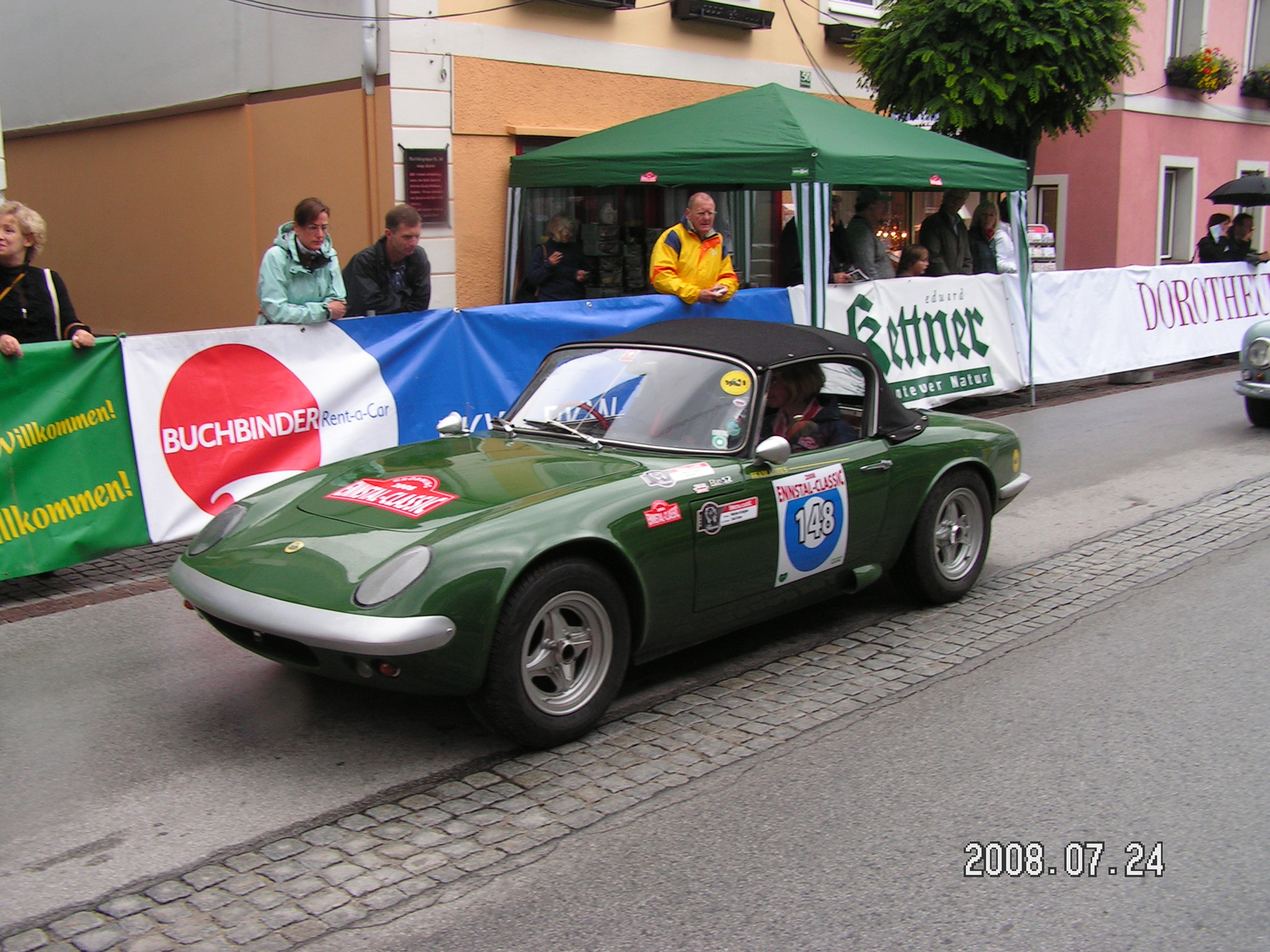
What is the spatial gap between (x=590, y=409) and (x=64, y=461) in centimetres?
305

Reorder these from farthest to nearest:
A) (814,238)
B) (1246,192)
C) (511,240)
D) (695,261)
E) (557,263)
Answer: (1246,192) → (511,240) → (557,263) → (814,238) → (695,261)

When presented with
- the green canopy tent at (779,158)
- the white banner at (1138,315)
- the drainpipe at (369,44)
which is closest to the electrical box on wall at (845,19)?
the green canopy tent at (779,158)

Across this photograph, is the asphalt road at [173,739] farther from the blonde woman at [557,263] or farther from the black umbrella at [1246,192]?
the black umbrella at [1246,192]

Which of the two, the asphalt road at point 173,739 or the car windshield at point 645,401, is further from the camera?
the car windshield at point 645,401

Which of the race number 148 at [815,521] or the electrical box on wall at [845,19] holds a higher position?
the electrical box on wall at [845,19]

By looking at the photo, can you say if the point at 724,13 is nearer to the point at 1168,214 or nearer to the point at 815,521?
the point at 815,521

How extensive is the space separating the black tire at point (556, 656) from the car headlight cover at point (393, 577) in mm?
322

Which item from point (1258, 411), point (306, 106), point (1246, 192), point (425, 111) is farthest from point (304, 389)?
point (1246, 192)

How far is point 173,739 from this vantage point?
4574 mm

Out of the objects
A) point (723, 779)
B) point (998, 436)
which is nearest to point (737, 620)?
point (723, 779)

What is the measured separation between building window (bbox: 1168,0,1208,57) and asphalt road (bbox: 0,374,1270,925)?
19.8 m

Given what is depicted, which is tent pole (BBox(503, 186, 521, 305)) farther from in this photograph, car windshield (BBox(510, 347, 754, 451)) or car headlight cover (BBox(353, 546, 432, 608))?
car headlight cover (BBox(353, 546, 432, 608))

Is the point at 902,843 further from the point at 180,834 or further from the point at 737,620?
the point at 180,834

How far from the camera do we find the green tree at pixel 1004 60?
14.0 meters
